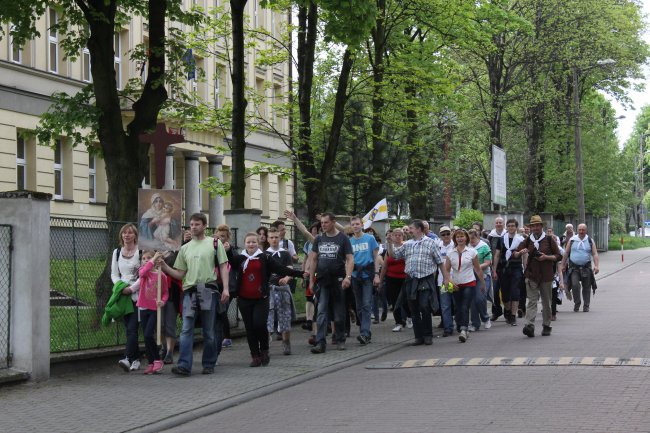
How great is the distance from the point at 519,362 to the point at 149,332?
450 centimetres

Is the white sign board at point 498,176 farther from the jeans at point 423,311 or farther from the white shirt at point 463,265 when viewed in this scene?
the jeans at point 423,311

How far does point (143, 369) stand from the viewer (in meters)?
13.7

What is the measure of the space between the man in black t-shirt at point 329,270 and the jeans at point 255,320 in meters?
1.48

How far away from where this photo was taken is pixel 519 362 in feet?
42.4

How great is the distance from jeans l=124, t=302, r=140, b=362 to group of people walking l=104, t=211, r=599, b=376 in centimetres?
1

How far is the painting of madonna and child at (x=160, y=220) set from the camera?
1355 cm

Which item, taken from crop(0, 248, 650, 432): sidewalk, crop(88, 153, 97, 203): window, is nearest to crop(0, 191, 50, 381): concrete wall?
crop(0, 248, 650, 432): sidewalk

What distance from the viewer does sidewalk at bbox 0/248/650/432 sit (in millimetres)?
9734

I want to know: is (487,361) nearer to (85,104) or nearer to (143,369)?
(143,369)

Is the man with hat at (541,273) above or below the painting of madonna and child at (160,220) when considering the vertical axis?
below

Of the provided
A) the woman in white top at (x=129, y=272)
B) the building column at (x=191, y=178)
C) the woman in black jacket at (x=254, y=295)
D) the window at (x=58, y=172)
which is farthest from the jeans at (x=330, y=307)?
the building column at (x=191, y=178)

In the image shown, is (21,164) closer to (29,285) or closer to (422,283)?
(422,283)

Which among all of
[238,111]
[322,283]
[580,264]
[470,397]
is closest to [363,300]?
[322,283]

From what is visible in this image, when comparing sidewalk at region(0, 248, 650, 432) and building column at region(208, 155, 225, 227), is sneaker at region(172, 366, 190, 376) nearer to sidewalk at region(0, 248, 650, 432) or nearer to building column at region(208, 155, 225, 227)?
sidewalk at region(0, 248, 650, 432)
